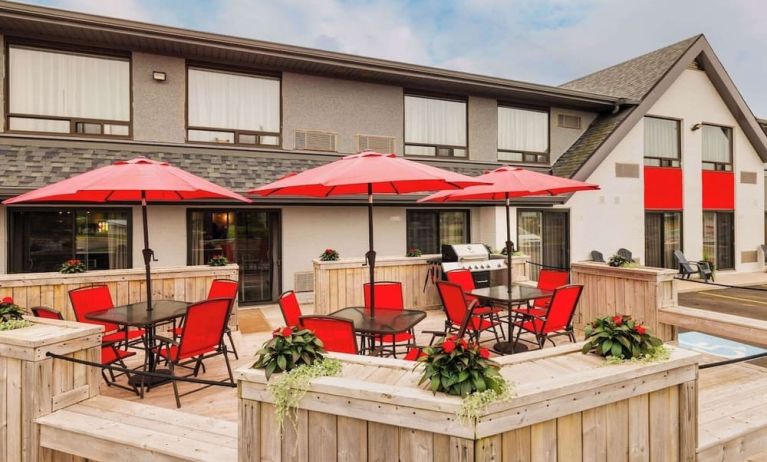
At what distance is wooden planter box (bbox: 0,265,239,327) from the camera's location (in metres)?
6.06

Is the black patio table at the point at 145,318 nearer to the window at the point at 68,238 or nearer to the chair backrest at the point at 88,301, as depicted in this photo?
the chair backrest at the point at 88,301

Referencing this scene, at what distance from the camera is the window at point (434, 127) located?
1105cm

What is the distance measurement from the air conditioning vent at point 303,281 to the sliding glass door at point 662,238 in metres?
11.0

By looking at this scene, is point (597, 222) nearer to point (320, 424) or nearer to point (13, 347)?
point (320, 424)

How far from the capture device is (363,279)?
8227mm

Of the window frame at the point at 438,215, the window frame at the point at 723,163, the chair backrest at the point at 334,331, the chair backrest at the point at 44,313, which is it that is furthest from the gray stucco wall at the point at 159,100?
the window frame at the point at 723,163

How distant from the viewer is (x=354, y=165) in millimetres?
4094

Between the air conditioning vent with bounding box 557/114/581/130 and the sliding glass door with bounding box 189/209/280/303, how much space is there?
30.3 ft

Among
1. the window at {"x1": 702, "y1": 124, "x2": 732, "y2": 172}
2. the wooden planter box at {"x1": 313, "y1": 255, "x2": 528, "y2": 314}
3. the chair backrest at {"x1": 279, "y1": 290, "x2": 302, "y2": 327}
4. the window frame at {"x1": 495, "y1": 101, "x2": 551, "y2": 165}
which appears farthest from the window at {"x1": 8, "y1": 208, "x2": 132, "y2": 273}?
the window at {"x1": 702, "y1": 124, "x2": 732, "y2": 172}

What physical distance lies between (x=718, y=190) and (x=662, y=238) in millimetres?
3376

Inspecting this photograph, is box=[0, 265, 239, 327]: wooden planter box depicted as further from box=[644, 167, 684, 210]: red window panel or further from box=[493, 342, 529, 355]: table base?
box=[644, 167, 684, 210]: red window panel

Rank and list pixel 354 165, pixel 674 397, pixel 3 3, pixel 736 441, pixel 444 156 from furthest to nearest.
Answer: pixel 444 156 < pixel 3 3 < pixel 354 165 < pixel 736 441 < pixel 674 397

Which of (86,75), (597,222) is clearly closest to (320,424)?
(86,75)

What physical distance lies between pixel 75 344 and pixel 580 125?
13941 millimetres
